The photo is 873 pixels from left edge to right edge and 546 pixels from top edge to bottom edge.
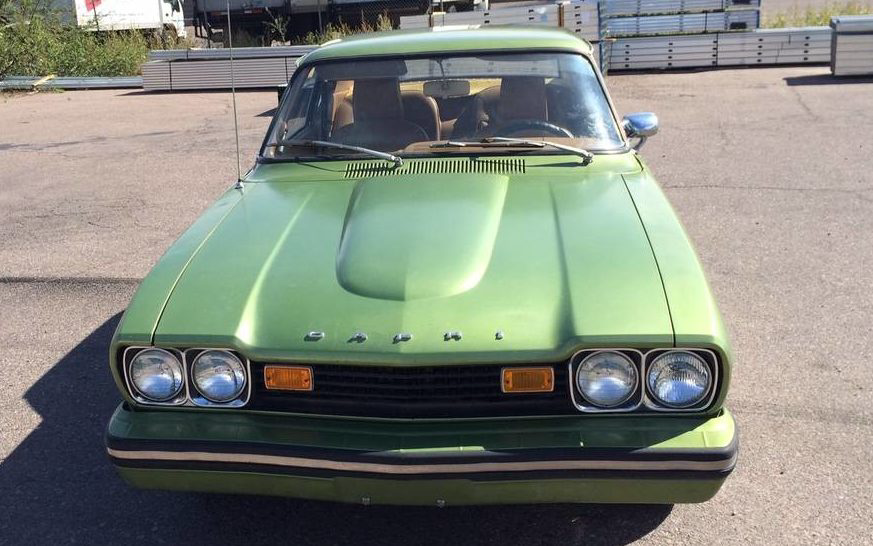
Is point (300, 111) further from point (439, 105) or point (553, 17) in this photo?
point (553, 17)

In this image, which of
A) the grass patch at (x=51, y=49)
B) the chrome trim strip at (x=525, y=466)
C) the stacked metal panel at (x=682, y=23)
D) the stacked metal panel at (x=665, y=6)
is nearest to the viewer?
the chrome trim strip at (x=525, y=466)

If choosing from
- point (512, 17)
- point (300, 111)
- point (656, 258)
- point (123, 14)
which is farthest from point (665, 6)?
point (656, 258)

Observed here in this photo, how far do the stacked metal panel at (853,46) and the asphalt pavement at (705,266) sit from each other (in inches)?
89.9

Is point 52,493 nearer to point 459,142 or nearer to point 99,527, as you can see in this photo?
point 99,527

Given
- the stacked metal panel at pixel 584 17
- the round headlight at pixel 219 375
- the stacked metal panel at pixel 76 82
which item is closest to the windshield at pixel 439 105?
the round headlight at pixel 219 375

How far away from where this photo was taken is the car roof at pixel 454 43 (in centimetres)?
432

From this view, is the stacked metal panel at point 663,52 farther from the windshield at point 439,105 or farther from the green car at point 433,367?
the green car at point 433,367

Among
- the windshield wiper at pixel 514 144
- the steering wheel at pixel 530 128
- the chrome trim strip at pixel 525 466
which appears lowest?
the chrome trim strip at pixel 525 466

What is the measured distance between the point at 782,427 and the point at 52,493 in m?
3.02

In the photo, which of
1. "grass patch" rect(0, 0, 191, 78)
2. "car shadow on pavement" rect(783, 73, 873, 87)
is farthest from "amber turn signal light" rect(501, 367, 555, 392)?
"grass patch" rect(0, 0, 191, 78)

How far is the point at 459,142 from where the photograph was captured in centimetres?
414

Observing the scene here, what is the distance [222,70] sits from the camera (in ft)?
52.8

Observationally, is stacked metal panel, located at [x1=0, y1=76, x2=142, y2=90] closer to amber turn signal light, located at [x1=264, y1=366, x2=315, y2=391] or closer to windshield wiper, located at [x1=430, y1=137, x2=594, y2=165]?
windshield wiper, located at [x1=430, y1=137, x2=594, y2=165]

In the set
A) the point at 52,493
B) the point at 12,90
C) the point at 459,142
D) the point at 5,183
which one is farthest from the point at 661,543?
the point at 12,90
